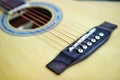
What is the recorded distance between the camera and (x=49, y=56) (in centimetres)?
55

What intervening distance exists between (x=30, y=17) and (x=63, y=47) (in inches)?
11.5

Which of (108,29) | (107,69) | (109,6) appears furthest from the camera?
(109,6)

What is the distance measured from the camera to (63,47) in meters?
0.57

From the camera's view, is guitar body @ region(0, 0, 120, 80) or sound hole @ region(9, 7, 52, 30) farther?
sound hole @ region(9, 7, 52, 30)

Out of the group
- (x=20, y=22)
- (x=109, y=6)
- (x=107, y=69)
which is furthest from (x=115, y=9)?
(x=20, y=22)

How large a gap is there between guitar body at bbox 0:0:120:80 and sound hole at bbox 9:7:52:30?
0.27 ft

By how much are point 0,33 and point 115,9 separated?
0.43 metres

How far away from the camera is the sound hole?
78cm

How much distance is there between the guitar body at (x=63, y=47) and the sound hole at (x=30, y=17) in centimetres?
8

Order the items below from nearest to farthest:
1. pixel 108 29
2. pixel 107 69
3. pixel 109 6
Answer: pixel 107 69, pixel 108 29, pixel 109 6

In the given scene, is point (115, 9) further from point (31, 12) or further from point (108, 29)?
point (31, 12)

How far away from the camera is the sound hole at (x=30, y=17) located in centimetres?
78

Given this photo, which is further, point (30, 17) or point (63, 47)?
point (30, 17)

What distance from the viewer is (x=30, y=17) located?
80 centimetres
